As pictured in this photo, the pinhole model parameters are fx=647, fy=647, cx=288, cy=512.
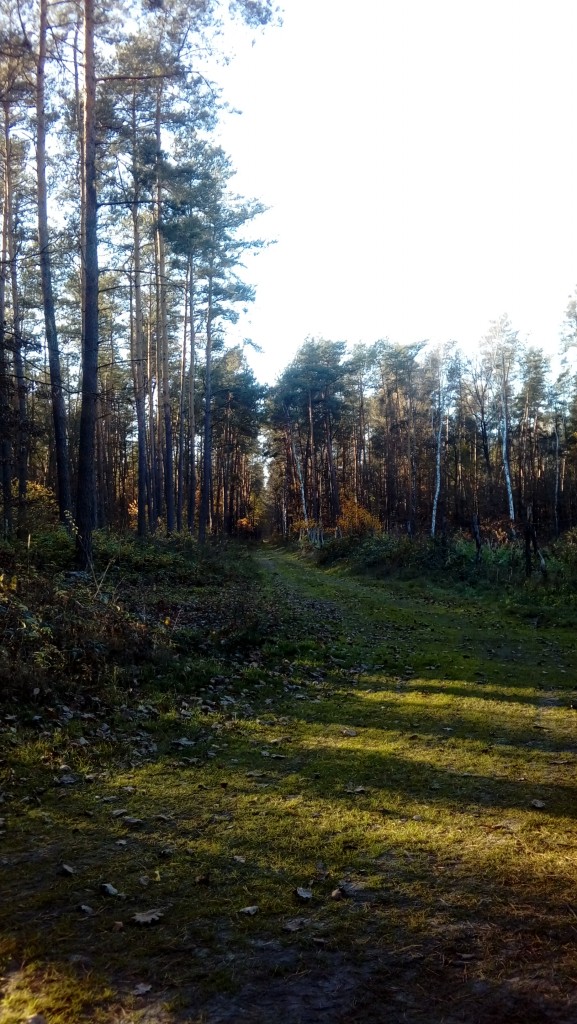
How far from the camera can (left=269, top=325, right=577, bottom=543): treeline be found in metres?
42.7

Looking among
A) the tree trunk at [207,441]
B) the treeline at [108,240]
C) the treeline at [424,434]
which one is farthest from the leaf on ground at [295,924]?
the treeline at [424,434]

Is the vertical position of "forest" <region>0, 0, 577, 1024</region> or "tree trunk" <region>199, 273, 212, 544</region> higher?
→ "tree trunk" <region>199, 273, 212, 544</region>

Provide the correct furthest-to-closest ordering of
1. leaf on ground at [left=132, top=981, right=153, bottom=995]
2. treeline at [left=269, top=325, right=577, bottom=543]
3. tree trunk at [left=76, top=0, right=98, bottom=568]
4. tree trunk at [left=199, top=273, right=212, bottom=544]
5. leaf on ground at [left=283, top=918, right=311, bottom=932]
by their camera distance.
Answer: treeline at [left=269, top=325, right=577, bottom=543] < tree trunk at [left=199, top=273, right=212, bottom=544] < tree trunk at [left=76, top=0, right=98, bottom=568] < leaf on ground at [left=283, top=918, right=311, bottom=932] < leaf on ground at [left=132, top=981, right=153, bottom=995]

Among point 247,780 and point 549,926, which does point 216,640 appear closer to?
point 247,780

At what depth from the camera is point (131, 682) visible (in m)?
7.73

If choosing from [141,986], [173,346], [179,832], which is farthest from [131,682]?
[173,346]

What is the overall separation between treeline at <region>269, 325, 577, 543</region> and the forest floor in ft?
99.2

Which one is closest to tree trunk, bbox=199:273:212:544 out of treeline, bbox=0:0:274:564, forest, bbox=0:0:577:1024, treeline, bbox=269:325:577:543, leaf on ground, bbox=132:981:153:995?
treeline, bbox=0:0:274:564

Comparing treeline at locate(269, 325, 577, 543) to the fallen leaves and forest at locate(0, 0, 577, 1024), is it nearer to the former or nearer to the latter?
forest at locate(0, 0, 577, 1024)

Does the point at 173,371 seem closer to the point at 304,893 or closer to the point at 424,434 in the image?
the point at 424,434

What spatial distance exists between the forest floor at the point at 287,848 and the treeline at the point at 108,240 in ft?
23.8

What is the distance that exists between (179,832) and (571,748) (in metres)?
3.69

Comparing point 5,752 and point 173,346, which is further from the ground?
point 173,346

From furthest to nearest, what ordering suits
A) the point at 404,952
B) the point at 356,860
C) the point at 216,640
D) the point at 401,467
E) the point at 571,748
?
the point at 401,467
the point at 216,640
the point at 571,748
the point at 356,860
the point at 404,952
